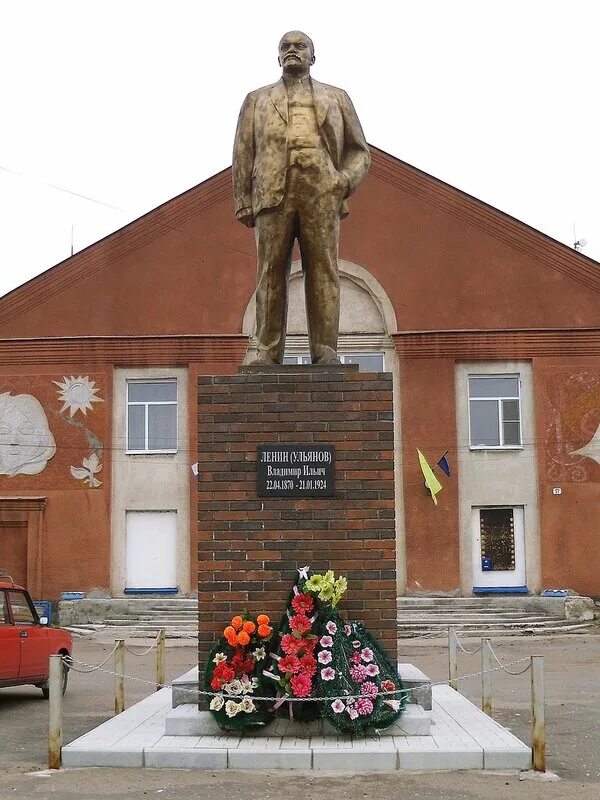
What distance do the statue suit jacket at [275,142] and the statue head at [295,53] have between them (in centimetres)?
15

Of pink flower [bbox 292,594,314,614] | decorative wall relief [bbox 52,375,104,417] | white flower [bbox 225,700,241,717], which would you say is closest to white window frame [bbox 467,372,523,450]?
decorative wall relief [bbox 52,375,104,417]

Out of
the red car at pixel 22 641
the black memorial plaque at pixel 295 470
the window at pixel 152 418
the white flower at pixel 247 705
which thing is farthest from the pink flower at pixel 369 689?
the window at pixel 152 418

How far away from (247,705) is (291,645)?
55 cm

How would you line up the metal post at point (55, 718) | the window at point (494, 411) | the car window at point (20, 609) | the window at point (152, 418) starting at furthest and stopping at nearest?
the window at point (152, 418)
the window at point (494, 411)
the car window at point (20, 609)
the metal post at point (55, 718)

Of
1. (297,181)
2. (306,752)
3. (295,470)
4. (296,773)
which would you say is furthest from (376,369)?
(296,773)

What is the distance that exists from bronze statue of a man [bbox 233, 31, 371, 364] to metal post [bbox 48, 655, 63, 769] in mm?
3022

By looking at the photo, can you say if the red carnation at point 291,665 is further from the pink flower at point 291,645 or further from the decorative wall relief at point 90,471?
the decorative wall relief at point 90,471

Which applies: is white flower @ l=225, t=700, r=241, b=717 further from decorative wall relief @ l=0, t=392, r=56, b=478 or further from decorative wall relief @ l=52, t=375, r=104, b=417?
decorative wall relief @ l=0, t=392, r=56, b=478

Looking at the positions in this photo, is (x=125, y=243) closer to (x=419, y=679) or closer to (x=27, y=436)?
(x=27, y=436)

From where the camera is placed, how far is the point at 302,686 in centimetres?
812

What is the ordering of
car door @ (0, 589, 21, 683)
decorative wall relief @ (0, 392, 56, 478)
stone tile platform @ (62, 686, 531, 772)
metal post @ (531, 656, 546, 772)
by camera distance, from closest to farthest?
stone tile platform @ (62, 686, 531, 772)
metal post @ (531, 656, 546, 772)
car door @ (0, 589, 21, 683)
decorative wall relief @ (0, 392, 56, 478)

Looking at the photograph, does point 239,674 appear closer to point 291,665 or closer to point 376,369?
point 291,665

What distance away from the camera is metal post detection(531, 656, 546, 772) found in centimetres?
783

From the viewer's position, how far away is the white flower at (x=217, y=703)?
323 inches
